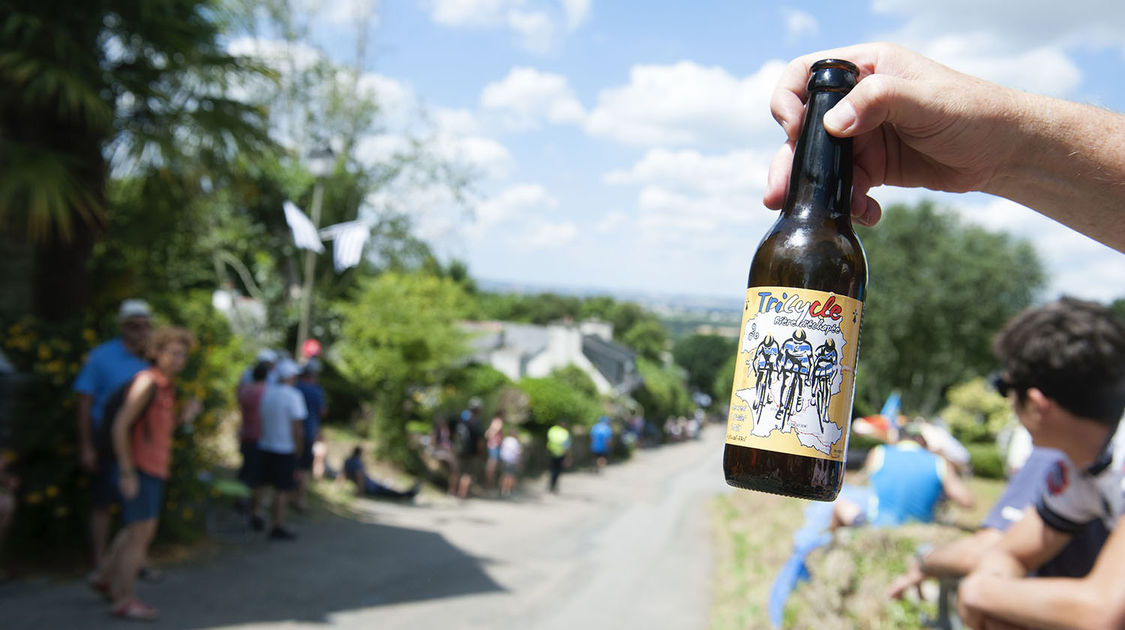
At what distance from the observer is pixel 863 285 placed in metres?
1.53

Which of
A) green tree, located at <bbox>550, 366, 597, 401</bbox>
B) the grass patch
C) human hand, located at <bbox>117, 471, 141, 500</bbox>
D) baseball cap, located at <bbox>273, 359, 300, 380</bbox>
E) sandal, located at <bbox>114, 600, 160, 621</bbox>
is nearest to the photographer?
the grass patch

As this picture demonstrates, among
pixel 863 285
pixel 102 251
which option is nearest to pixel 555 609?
pixel 102 251

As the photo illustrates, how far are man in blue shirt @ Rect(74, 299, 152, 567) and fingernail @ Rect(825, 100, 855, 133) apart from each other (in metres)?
5.72

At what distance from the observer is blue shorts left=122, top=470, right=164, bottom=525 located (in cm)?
552

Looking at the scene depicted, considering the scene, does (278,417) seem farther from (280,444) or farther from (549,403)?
(549,403)

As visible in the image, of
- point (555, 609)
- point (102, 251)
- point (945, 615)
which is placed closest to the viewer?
point (945, 615)

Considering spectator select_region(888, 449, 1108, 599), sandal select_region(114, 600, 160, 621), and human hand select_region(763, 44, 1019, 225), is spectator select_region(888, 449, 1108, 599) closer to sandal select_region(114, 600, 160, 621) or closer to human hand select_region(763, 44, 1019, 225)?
human hand select_region(763, 44, 1019, 225)

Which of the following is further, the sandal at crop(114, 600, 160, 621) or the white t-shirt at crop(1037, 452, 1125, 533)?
the sandal at crop(114, 600, 160, 621)

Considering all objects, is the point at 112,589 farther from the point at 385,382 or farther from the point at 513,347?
the point at 513,347

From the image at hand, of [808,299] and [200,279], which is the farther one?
[200,279]

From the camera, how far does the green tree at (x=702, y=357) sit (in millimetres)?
109200

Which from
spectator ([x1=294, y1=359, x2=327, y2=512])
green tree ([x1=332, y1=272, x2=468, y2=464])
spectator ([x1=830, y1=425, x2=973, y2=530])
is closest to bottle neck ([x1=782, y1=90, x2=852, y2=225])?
spectator ([x1=830, y1=425, x2=973, y2=530])

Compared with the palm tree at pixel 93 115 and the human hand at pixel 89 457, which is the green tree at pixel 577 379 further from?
the human hand at pixel 89 457

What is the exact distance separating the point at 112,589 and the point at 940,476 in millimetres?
6044
